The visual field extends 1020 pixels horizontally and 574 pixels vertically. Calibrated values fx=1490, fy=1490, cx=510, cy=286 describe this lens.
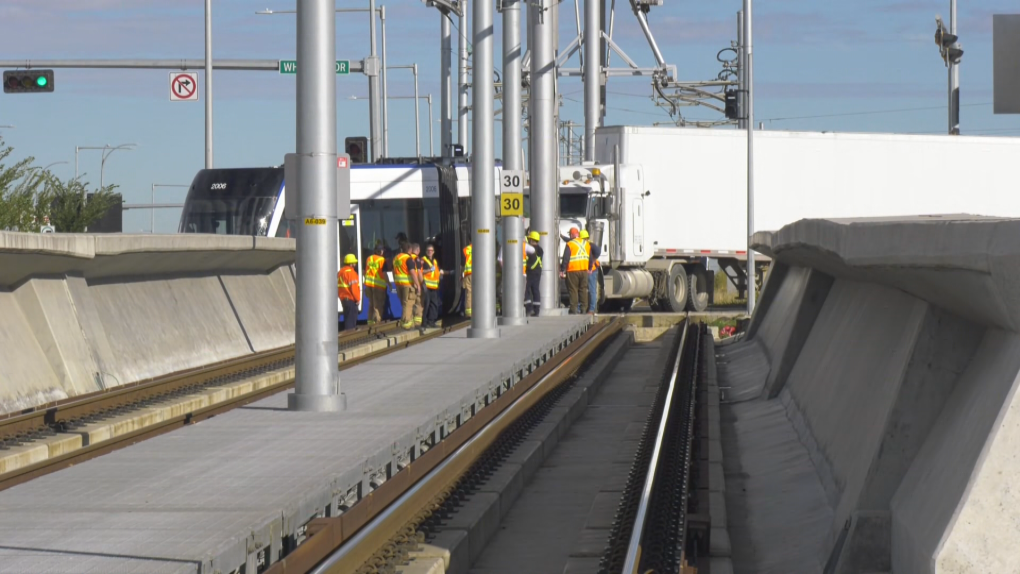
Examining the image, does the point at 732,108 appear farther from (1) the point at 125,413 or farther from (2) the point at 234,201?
(1) the point at 125,413

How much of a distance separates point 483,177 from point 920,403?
14.3 metres

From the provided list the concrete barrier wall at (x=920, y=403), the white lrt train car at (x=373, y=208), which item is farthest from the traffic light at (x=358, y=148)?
the concrete barrier wall at (x=920, y=403)

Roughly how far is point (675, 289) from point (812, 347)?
77.7 feet

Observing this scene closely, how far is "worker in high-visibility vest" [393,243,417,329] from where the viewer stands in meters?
27.2

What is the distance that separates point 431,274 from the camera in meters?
28.5

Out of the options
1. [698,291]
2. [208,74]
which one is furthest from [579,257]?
[208,74]

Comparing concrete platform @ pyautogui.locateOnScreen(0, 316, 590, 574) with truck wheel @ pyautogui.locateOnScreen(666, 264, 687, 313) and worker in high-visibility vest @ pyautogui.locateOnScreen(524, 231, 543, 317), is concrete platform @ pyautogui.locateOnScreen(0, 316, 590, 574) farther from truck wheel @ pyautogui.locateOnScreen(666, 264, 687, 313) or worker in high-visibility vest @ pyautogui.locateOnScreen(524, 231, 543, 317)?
truck wheel @ pyautogui.locateOnScreen(666, 264, 687, 313)

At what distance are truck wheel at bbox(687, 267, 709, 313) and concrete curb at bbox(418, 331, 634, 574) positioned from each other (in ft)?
66.1

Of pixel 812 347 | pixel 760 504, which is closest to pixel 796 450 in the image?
pixel 760 504

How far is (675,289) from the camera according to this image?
37312 mm

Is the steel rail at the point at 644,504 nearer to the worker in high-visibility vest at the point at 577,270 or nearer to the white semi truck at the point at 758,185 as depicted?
the worker in high-visibility vest at the point at 577,270

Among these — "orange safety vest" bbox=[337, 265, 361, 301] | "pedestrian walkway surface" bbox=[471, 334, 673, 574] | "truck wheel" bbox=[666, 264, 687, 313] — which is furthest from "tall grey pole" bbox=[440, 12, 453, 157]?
"pedestrian walkway surface" bbox=[471, 334, 673, 574]

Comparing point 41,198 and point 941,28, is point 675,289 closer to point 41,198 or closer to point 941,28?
point 941,28

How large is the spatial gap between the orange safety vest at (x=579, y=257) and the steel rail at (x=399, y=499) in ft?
46.2
